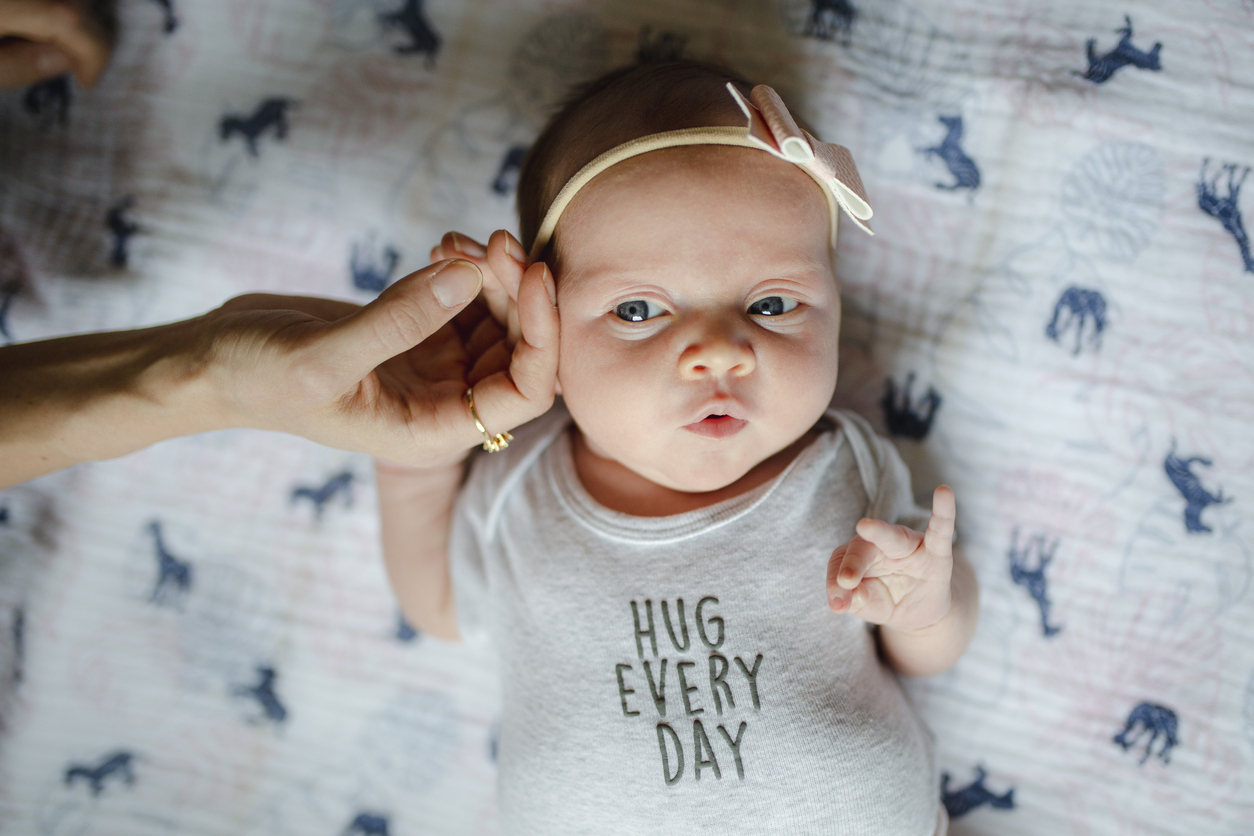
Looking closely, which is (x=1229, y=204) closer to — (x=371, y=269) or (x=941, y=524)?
(x=941, y=524)

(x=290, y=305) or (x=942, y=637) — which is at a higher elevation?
(x=290, y=305)

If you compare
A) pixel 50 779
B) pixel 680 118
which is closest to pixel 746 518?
pixel 680 118

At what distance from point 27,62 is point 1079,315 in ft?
6.02

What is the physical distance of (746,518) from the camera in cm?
112

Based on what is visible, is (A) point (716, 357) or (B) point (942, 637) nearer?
(A) point (716, 357)

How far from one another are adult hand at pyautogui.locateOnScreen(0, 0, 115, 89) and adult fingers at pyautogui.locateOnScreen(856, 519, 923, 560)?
59.3 inches

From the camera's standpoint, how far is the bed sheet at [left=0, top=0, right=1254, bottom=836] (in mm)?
1279

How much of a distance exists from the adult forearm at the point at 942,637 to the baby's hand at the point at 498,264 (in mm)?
720

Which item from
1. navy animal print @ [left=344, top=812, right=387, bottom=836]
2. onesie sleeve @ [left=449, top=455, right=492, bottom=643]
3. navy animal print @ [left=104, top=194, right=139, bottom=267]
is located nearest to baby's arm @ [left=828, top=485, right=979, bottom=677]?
onesie sleeve @ [left=449, top=455, right=492, bottom=643]

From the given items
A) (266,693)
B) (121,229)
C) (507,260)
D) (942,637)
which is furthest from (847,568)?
(121,229)

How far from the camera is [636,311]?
3.35 feet

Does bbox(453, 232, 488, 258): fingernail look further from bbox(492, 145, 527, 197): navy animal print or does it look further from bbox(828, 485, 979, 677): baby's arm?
bbox(828, 485, 979, 677): baby's arm

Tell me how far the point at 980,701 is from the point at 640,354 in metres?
0.88

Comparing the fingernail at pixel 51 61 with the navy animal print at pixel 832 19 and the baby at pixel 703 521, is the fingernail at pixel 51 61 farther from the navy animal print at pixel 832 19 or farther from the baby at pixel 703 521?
the navy animal print at pixel 832 19
